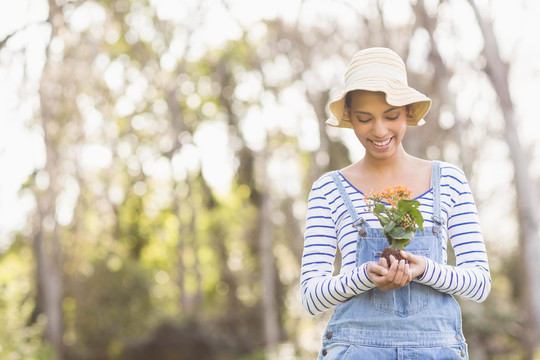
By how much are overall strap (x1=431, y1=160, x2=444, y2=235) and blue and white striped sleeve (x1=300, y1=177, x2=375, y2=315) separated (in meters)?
0.27

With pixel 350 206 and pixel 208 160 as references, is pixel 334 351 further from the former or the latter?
pixel 208 160

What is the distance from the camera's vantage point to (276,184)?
72.4 feet

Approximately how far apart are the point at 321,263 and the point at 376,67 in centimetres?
60

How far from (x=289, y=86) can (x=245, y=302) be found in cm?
690

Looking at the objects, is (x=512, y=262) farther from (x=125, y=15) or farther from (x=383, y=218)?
(x=383, y=218)

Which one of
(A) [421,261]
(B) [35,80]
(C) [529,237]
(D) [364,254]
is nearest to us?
(A) [421,261]

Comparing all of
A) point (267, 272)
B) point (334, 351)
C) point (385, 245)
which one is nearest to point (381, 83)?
point (385, 245)

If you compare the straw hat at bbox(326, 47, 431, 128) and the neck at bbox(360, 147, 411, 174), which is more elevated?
the straw hat at bbox(326, 47, 431, 128)

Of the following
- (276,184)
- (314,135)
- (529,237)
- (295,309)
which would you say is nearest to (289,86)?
(314,135)

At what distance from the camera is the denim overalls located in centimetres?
212

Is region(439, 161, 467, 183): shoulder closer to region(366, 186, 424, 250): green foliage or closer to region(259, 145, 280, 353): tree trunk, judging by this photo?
region(366, 186, 424, 250): green foliage

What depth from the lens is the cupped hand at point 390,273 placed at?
6.55 feet

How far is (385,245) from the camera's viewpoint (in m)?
2.20

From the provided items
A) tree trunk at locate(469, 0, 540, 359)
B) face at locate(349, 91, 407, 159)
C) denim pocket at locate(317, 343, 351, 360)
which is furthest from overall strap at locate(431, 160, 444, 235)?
tree trunk at locate(469, 0, 540, 359)
